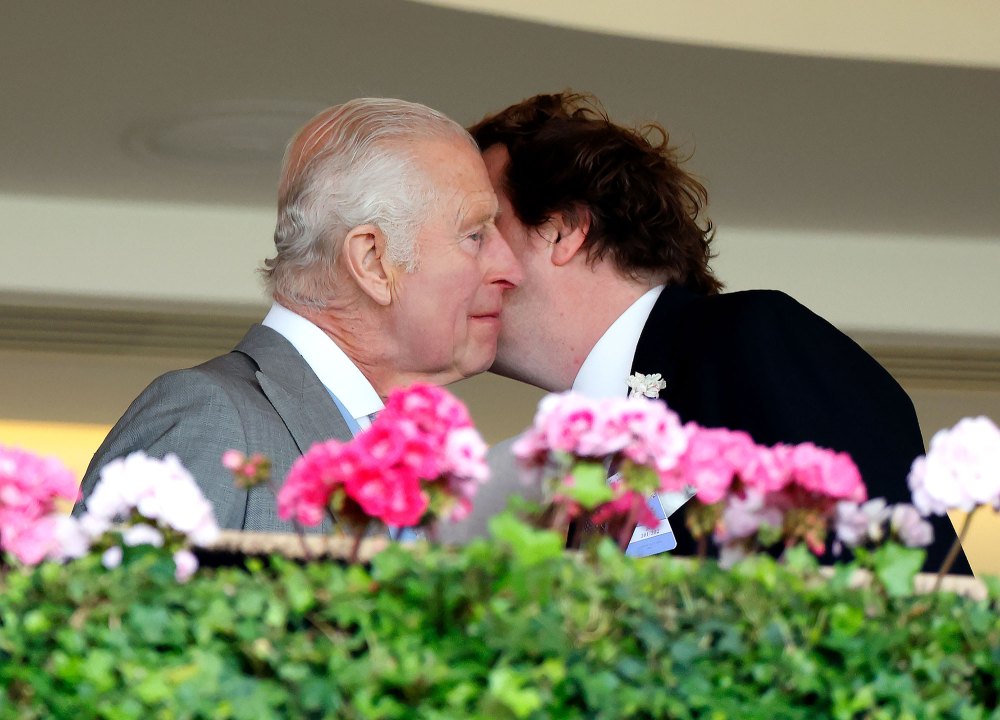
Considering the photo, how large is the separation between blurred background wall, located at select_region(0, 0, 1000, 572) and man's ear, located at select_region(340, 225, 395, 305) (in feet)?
6.04

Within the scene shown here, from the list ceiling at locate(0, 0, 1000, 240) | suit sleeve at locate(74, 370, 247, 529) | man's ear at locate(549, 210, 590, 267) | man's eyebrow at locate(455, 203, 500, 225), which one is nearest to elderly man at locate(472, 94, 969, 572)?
man's ear at locate(549, 210, 590, 267)

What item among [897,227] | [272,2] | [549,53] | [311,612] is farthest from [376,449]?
[897,227]

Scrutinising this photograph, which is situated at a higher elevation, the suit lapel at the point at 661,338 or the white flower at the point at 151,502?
the suit lapel at the point at 661,338

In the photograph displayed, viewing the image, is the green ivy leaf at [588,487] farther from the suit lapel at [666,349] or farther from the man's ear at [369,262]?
the man's ear at [369,262]

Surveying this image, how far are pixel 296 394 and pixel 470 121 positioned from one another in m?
3.52

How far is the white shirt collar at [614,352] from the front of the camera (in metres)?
2.59

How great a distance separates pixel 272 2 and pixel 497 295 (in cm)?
231

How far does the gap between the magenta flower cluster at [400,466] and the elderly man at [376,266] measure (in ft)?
3.61

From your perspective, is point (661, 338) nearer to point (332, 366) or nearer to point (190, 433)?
point (332, 366)

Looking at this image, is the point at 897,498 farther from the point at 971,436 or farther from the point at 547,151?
the point at 547,151

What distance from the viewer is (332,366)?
2.29m

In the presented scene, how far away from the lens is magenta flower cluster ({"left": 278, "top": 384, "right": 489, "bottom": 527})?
1013 mm

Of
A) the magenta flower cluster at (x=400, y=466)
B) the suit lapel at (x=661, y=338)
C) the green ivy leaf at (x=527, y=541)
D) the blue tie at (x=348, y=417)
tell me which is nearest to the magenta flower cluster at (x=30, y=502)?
the magenta flower cluster at (x=400, y=466)

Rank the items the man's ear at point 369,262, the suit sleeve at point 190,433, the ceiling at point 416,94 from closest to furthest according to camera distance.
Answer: the suit sleeve at point 190,433 < the man's ear at point 369,262 < the ceiling at point 416,94
